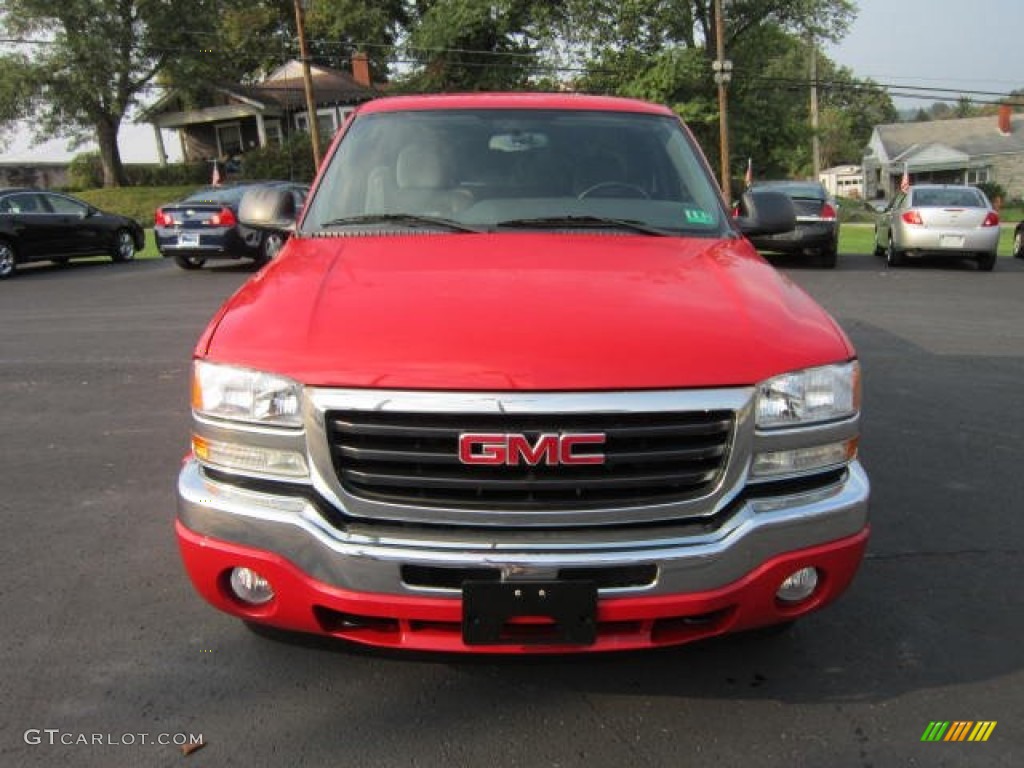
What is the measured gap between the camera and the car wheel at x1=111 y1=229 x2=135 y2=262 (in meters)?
16.7

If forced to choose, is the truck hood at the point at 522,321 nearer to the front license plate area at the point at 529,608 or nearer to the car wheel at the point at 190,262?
the front license plate area at the point at 529,608

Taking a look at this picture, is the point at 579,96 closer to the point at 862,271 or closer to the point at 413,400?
the point at 413,400

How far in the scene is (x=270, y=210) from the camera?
3.88 meters

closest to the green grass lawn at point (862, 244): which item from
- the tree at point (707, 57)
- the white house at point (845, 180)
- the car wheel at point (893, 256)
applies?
the car wheel at point (893, 256)

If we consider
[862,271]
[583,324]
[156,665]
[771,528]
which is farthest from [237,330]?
[862,271]

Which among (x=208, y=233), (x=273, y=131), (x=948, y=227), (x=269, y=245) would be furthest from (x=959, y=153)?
(x=208, y=233)

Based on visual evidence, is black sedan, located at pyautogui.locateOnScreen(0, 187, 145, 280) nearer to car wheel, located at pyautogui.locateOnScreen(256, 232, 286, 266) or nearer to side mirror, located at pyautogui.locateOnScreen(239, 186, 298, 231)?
car wheel, located at pyautogui.locateOnScreen(256, 232, 286, 266)

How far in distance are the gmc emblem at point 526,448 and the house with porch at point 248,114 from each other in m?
43.5

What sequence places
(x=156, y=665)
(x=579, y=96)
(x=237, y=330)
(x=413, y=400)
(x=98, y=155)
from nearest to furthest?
(x=413, y=400), (x=237, y=330), (x=156, y=665), (x=579, y=96), (x=98, y=155)

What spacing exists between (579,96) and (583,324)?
2199mm

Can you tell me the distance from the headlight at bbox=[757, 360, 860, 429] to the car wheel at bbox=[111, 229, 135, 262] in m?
17.0

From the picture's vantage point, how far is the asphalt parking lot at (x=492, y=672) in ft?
7.82

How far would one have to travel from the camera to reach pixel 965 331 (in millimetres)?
8703

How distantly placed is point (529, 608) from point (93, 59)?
38.7 meters
